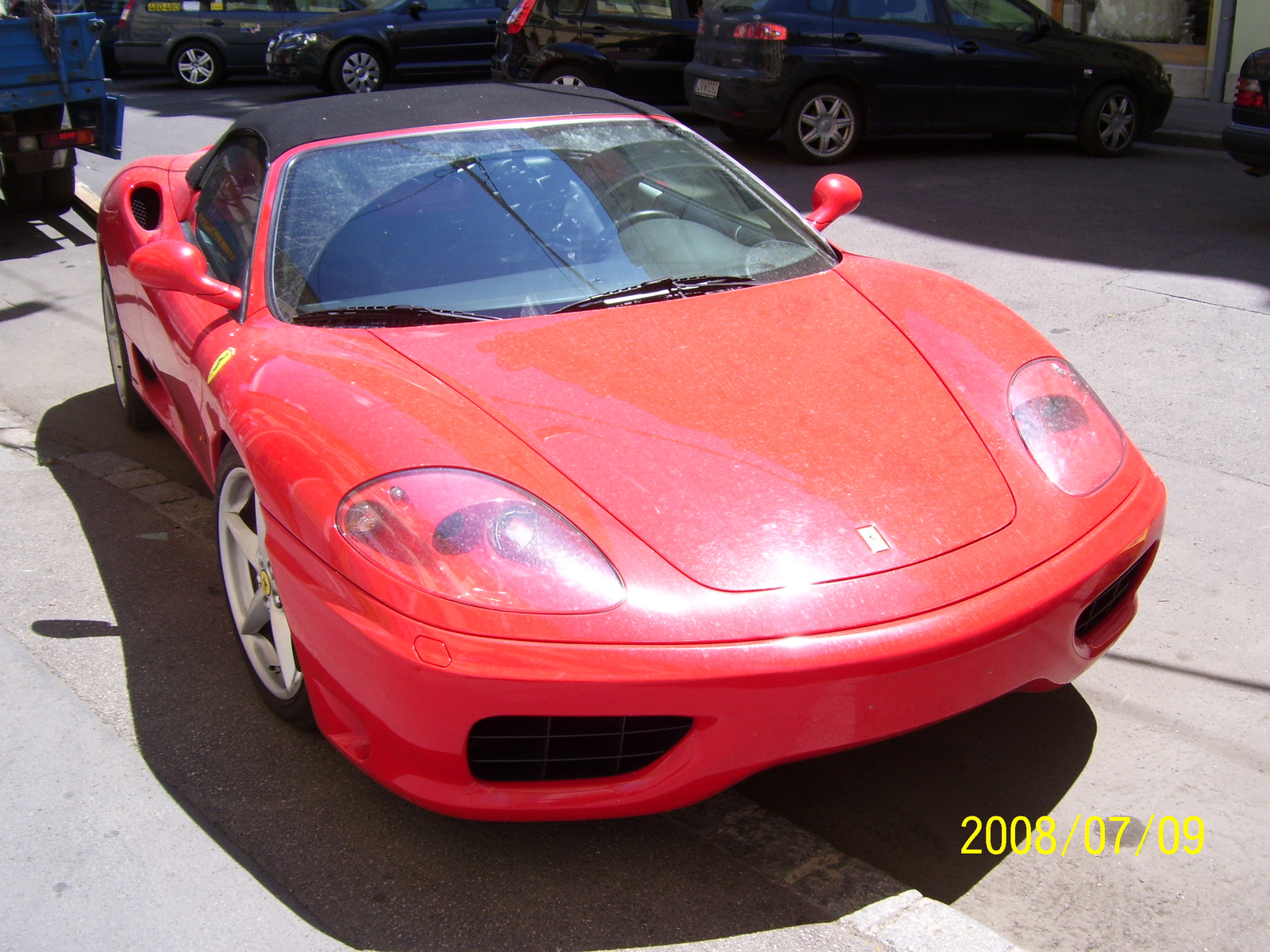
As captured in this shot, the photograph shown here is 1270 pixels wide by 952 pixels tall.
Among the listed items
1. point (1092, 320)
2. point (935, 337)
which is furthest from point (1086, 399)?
point (1092, 320)

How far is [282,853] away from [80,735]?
74cm

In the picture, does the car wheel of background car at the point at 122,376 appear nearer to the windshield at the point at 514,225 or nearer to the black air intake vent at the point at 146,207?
the black air intake vent at the point at 146,207

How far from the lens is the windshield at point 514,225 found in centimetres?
313

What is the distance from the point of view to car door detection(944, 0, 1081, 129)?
9875mm

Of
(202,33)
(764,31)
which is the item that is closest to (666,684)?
(764,31)

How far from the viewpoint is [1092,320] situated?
587cm

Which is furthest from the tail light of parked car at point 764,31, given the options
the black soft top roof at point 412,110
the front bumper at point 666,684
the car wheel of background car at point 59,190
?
the front bumper at point 666,684

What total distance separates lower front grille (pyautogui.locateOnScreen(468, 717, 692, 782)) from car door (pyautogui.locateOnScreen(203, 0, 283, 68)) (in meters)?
17.0

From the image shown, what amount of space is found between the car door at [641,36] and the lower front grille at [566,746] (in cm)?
1042

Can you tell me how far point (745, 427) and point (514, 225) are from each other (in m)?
1.06

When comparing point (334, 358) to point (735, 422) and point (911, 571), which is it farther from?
point (911, 571)

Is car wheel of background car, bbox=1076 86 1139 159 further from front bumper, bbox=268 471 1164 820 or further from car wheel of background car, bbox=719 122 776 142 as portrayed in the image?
front bumper, bbox=268 471 1164 820

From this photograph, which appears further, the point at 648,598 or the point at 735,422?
the point at 735,422

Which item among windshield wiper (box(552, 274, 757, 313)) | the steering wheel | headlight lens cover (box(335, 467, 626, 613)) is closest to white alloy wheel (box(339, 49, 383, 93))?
the steering wheel
